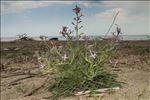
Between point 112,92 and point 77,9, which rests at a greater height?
point 77,9

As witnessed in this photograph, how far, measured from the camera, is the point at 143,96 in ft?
19.5

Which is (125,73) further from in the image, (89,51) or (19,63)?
(19,63)

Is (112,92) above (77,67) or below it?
below

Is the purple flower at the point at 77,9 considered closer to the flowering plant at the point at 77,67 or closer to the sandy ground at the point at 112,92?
the flowering plant at the point at 77,67

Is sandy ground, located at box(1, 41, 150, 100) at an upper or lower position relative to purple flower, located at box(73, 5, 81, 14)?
lower

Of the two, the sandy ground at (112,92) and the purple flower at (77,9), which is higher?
the purple flower at (77,9)

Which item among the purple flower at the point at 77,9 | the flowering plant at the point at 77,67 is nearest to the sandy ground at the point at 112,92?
the flowering plant at the point at 77,67

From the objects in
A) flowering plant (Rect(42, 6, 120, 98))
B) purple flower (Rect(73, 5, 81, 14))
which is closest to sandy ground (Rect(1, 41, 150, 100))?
flowering plant (Rect(42, 6, 120, 98))

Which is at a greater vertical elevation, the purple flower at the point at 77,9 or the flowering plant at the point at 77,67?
the purple flower at the point at 77,9

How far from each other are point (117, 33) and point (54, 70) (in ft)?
3.60

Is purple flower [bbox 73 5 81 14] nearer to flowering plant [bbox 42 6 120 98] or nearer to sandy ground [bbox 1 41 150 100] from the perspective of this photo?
flowering plant [bbox 42 6 120 98]

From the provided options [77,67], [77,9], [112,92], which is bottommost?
[112,92]

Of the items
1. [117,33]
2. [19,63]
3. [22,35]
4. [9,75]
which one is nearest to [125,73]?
[117,33]

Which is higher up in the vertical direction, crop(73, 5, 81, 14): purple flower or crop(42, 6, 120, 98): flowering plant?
crop(73, 5, 81, 14): purple flower
